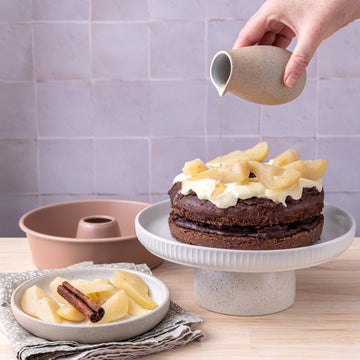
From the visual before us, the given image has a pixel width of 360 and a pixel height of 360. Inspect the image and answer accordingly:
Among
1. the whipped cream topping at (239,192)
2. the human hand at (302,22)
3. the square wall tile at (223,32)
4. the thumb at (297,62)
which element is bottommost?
the whipped cream topping at (239,192)

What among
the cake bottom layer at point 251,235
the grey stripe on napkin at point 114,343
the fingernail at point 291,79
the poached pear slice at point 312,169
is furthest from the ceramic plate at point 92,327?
the fingernail at point 291,79

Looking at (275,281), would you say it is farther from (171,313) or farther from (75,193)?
(75,193)

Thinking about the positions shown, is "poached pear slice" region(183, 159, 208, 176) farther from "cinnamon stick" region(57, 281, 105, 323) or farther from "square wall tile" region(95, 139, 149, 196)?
"square wall tile" region(95, 139, 149, 196)

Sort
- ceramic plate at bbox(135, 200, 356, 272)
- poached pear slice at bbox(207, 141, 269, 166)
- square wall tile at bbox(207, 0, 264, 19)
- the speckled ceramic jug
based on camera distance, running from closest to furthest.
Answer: ceramic plate at bbox(135, 200, 356, 272)
the speckled ceramic jug
poached pear slice at bbox(207, 141, 269, 166)
square wall tile at bbox(207, 0, 264, 19)

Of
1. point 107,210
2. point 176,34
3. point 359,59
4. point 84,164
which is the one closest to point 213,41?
point 176,34

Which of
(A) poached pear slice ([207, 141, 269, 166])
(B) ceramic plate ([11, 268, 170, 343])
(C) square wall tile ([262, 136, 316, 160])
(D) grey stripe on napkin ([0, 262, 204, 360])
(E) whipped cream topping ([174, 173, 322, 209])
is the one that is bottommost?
(D) grey stripe on napkin ([0, 262, 204, 360])

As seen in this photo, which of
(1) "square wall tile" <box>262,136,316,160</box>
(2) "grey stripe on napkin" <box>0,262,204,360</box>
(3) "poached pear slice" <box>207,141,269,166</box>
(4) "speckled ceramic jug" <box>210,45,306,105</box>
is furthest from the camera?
(1) "square wall tile" <box>262,136,316,160</box>

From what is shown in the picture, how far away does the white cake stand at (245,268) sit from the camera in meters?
1.01

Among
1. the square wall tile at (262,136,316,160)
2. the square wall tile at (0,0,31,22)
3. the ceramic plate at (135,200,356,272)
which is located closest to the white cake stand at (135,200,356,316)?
the ceramic plate at (135,200,356,272)

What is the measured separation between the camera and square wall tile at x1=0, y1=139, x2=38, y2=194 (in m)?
→ 2.26

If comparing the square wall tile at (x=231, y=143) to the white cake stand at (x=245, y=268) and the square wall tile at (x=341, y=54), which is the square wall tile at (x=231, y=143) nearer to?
the square wall tile at (x=341, y=54)

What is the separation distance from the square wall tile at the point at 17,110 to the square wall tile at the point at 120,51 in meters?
0.30

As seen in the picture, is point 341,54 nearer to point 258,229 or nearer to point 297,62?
point 297,62

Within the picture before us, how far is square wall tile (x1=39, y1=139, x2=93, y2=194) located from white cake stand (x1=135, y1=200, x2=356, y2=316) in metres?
1.10
